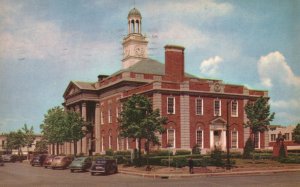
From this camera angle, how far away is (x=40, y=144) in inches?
4075

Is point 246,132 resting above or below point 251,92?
below

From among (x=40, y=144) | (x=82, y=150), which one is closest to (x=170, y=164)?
(x=82, y=150)

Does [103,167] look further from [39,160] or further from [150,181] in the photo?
[39,160]

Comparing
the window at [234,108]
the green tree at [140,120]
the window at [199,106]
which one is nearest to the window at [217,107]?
the window at [234,108]

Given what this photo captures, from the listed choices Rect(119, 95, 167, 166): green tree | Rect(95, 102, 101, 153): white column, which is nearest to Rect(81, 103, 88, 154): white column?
Rect(95, 102, 101, 153): white column

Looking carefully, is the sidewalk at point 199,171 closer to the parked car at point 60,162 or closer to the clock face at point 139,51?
the parked car at point 60,162

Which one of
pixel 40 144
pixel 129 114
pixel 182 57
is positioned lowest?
pixel 40 144

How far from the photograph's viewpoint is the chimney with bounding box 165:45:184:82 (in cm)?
5531

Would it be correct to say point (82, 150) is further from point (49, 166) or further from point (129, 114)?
point (129, 114)

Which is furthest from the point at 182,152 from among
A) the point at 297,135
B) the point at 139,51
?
the point at 139,51

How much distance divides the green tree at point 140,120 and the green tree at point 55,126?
23.2m

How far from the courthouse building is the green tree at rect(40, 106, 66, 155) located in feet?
13.0

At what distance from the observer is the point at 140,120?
40.6 metres

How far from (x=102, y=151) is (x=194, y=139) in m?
17.9
